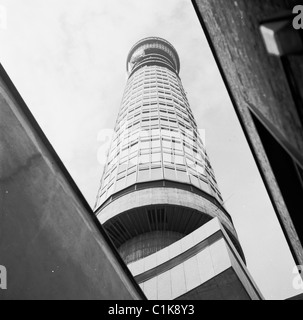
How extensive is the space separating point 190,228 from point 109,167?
8.08 meters

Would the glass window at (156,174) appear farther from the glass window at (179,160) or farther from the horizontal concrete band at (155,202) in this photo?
the glass window at (179,160)

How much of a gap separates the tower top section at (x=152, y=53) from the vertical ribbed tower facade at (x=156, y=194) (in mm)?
19615

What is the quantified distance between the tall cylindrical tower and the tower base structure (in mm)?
4124

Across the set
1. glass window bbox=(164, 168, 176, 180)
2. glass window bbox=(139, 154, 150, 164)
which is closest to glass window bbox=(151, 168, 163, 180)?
glass window bbox=(164, 168, 176, 180)

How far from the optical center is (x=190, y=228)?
20.2 metres

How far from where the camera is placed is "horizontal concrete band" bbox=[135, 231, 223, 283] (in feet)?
42.4

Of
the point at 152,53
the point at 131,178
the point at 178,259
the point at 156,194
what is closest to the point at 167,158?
the point at 131,178

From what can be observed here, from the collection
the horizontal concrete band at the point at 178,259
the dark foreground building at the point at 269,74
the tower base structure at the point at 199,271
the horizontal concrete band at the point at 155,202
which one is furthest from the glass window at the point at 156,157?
the dark foreground building at the point at 269,74

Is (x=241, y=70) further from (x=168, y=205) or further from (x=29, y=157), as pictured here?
(x=168, y=205)

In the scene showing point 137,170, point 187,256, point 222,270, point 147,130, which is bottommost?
point 222,270

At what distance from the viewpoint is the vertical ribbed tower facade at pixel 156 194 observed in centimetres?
1838

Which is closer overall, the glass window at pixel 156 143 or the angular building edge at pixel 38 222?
the angular building edge at pixel 38 222

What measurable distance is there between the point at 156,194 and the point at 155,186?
32.5 inches
